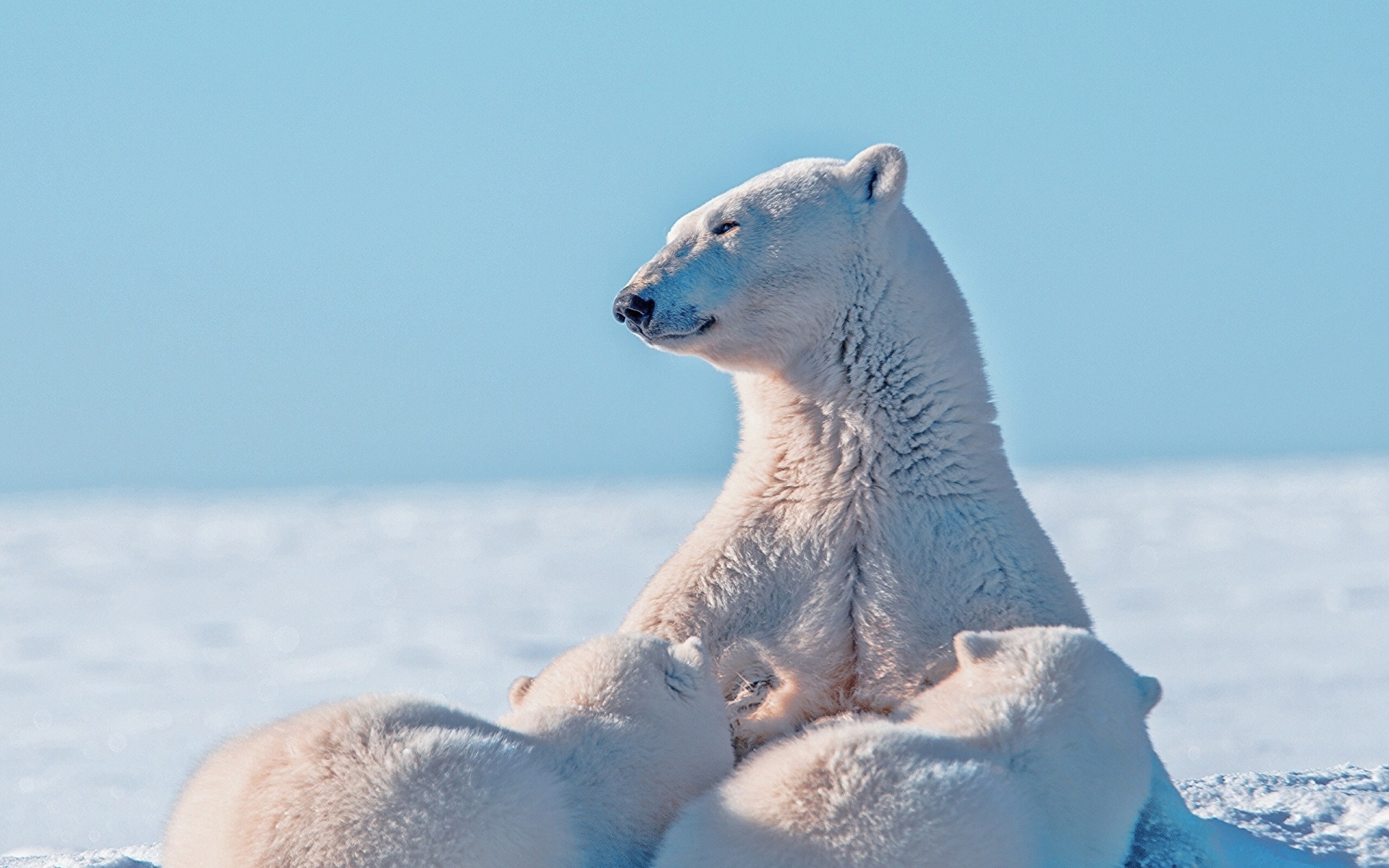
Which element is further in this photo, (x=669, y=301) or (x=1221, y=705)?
(x=1221, y=705)

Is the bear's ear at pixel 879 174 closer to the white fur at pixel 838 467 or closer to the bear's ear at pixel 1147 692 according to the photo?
the white fur at pixel 838 467

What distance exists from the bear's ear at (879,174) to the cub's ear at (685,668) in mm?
1338

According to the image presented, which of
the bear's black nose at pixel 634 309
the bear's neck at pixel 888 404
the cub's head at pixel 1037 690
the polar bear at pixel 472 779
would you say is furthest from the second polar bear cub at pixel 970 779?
the bear's black nose at pixel 634 309

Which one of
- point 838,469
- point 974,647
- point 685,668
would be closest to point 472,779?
point 685,668

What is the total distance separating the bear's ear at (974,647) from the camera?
294cm

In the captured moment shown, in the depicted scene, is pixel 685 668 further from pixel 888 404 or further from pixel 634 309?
pixel 634 309

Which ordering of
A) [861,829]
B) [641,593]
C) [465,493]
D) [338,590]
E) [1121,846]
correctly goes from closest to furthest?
[861,829] < [1121,846] < [641,593] < [338,590] < [465,493]

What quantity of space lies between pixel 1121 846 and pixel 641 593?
49.0 inches

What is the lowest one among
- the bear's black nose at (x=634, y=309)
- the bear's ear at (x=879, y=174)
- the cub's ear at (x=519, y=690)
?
the cub's ear at (x=519, y=690)

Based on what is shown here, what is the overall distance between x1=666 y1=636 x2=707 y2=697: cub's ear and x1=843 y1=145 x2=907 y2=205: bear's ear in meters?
1.34

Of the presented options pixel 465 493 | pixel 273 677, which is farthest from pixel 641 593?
pixel 465 493

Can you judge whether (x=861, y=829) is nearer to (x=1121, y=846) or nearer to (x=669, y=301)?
(x=1121, y=846)

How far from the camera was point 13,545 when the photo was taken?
40688mm

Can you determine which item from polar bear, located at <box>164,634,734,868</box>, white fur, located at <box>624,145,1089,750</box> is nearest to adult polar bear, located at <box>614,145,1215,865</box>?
white fur, located at <box>624,145,1089,750</box>
